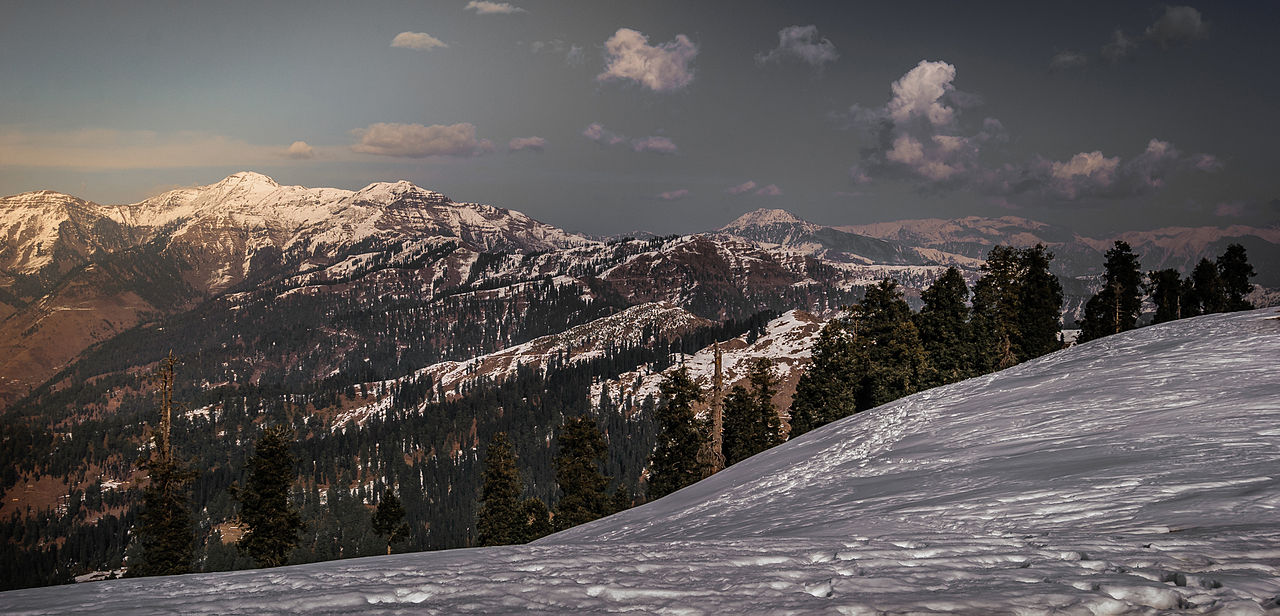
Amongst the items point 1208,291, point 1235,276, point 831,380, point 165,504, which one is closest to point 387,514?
point 165,504

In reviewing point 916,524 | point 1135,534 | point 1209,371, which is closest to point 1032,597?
point 1135,534

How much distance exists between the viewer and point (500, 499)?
58.1 metres

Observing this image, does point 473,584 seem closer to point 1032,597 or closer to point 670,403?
Result: point 1032,597

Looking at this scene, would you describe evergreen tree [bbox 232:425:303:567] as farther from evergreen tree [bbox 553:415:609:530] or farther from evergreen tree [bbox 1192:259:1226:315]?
evergreen tree [bbox 1192:259:1226:315]

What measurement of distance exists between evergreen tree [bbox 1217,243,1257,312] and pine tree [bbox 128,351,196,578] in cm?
10975

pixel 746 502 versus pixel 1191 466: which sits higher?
pixel 1191 466

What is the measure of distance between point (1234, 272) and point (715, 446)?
76603mm

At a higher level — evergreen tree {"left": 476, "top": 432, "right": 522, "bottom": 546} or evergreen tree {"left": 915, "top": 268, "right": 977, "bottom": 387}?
evergreen tree {"left": 915, "top": 268, "right": 977, "bottom": 387}

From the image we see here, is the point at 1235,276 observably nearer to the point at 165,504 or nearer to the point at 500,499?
the point at 500,499

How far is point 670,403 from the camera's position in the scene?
178 feet

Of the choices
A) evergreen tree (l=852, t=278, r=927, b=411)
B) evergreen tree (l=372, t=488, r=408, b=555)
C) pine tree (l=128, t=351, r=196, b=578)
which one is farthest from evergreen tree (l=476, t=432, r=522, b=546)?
evergreen tree (l=852, t=278, r=927, b=411)

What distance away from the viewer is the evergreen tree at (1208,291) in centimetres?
7888

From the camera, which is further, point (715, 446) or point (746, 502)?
point (715, 446)

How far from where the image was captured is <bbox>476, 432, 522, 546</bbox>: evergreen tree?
5725cm
